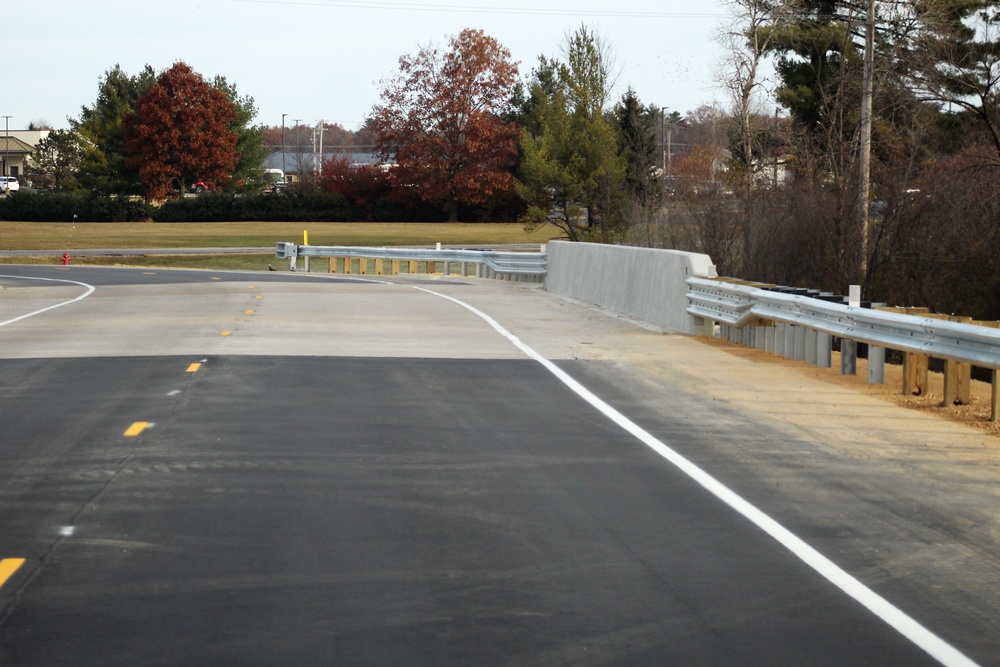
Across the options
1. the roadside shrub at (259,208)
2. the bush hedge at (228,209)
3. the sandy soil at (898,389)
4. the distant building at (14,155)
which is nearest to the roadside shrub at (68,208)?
the bush hedge at (228,209)

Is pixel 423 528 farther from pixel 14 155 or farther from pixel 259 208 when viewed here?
pixel 14 155

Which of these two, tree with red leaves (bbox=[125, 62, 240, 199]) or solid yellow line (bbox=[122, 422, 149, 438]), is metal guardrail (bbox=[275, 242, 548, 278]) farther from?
tree with red leaves (bbox=[125, 62, 240, 199])

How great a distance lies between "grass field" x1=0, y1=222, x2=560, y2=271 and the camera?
5738 centimetres

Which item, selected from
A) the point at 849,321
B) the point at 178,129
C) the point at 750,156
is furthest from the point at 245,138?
the point at 849,321

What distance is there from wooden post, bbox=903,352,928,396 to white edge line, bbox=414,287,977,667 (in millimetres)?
3383

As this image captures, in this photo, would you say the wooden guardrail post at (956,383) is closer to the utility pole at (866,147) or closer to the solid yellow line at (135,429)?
the solid yellow line at (135,429)

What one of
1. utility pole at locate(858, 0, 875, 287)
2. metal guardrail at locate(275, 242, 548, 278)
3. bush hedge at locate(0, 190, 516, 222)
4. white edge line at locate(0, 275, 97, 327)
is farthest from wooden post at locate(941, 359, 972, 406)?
bush hedge at locate(0, 190, 516, 222)

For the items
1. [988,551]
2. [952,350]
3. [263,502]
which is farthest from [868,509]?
[952,350]

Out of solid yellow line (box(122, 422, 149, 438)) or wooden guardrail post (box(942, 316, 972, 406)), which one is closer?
solid yellow line (box(122, 422, 149, 438))

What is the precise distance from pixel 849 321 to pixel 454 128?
77578 millimetres

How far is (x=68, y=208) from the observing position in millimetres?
Answer: 91750

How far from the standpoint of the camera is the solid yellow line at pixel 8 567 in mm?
6387

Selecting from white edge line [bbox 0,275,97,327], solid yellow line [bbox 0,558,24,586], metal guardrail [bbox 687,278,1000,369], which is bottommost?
solid yellow line [bbox 0,558,24,586]

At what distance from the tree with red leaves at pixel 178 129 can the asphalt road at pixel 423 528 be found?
8384 centimetres
